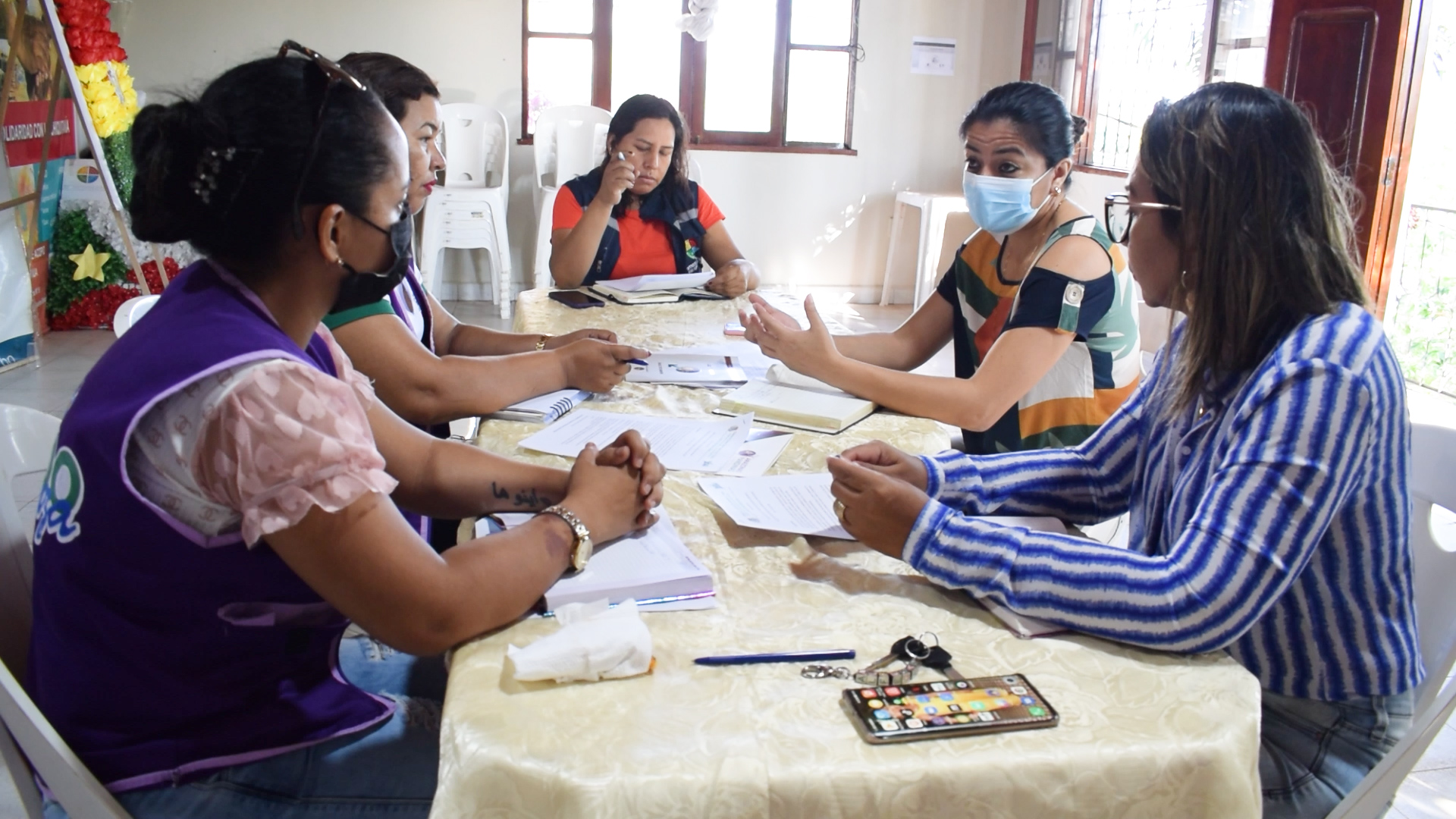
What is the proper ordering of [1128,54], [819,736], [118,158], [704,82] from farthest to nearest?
1. [704,82]
2. [1128,54]
3. [118,158]
4. [819,736]

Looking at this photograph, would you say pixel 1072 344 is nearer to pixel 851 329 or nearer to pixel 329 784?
pixel 329 784

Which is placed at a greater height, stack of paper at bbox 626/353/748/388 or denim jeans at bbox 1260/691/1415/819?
stack of paper at bbox 626/353/748/388

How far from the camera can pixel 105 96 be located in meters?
4.99

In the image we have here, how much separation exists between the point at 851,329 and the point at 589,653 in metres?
5.04

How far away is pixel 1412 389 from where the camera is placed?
4996mm

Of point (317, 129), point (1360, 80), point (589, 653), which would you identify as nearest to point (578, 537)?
point (589, 653)

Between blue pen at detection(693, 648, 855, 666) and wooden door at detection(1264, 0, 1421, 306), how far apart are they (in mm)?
3754

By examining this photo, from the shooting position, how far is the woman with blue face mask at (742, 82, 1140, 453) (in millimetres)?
1882

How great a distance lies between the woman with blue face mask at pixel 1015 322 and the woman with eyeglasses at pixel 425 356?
1.12 feet

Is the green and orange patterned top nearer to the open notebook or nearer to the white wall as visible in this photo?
the open notebook

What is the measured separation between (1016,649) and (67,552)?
861 mm

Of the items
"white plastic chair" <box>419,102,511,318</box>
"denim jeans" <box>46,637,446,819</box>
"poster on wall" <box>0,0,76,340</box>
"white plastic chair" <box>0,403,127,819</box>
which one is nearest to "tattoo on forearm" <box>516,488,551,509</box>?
"denim jeans" <box>46,637,446,819</box>

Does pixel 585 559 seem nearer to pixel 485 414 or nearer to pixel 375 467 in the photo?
pixel 375 467

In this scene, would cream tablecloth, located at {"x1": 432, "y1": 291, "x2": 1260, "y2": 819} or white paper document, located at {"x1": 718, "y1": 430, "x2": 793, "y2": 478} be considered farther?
white paper document, located at {"x1": 718, "y1": 430, "x2": 793, "y2": 478}
